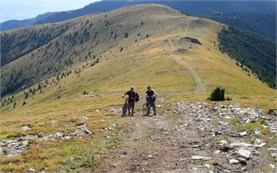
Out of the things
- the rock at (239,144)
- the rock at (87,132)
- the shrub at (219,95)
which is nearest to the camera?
the rock at (239,144)

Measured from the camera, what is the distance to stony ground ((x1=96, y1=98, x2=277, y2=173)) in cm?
1781

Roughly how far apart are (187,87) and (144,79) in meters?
22.5

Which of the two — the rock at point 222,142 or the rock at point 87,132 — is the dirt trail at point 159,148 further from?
the rock at point 87,132

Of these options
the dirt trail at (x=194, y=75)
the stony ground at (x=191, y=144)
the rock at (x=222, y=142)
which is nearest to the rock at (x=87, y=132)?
the stony ground at (x=191, y=144)

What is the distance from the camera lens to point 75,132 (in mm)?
25031

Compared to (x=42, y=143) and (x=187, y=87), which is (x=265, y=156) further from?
(x=187, y=87)

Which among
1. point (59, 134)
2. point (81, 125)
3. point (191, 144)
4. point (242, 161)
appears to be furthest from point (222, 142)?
point (81, 125)

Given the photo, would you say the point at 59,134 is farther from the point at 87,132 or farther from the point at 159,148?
the point at 159,148

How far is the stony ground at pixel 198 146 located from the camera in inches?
701

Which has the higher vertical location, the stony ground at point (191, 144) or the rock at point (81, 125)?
the rock at point (81, 125)

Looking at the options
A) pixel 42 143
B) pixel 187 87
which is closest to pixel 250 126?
pixel 42 143

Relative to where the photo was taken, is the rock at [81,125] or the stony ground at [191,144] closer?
the stony ground at [191,144]

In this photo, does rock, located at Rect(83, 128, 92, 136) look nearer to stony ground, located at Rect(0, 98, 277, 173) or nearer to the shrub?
stony ground, located at Rect(0, 98, 277, 173)

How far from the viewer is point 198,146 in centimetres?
2152
